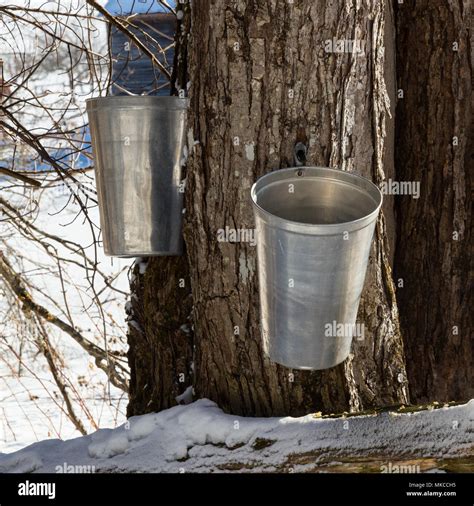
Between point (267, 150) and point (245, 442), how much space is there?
76cm

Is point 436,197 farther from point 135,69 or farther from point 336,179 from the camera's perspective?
point 135,69

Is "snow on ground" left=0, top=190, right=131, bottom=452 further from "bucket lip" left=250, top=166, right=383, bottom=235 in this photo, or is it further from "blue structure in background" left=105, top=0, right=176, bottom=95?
"bucket lip" left=250, top=166, right=383, bottom=235

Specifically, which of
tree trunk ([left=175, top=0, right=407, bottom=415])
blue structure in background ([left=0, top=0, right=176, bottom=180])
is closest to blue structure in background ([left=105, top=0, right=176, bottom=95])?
blue structure in background ([left=0, top=0, right=176, bottom=180])

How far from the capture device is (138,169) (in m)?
2.29

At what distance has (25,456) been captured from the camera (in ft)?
7.33

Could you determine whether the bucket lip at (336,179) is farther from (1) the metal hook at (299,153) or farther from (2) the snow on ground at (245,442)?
(2) the snow on ground at (245,442)

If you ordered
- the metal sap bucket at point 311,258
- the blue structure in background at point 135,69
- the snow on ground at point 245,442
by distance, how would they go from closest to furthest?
the metal sap bucket at point 311,258, the snow on ground at point 245,442, the blue structure in background at point 135,69

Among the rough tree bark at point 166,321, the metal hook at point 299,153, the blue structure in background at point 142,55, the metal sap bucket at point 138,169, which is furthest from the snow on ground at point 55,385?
the metal hook at point 299,153

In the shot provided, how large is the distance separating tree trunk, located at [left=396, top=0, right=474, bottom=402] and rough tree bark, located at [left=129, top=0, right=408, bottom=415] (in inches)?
32.2

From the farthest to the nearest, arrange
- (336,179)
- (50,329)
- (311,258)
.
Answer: (50,329)
(336,179)
(311,258)

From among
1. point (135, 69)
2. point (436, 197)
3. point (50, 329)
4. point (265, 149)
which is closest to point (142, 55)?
point (135, 69)

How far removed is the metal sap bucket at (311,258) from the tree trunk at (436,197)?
4.11ft

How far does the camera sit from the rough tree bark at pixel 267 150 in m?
2.17
